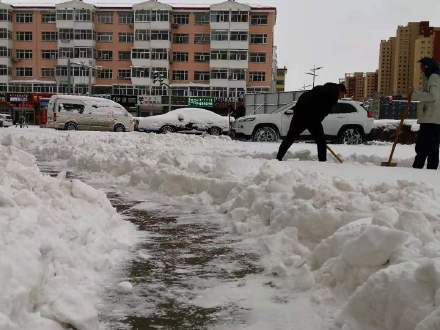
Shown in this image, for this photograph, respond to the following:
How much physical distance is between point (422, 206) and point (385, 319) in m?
2.09

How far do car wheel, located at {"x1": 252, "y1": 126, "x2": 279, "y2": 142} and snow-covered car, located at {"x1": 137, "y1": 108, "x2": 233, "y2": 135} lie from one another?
22.3ft

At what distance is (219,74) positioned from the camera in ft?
192

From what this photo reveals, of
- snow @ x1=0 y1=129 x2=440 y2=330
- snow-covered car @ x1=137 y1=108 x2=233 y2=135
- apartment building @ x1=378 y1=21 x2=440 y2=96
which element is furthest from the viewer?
apartment building @ x1=378 y1=21 x2=440 y2=96

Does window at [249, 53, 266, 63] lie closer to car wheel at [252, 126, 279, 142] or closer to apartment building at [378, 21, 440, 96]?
apartment building at [378, 21, 440, 96]

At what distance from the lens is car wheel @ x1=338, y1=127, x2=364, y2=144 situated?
16.3 m

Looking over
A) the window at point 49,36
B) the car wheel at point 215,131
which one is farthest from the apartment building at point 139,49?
the car wheel at point 215,131

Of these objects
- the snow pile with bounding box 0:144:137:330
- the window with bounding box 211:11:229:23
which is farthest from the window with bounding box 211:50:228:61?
the snow pile with bounding box 0:144:137:330

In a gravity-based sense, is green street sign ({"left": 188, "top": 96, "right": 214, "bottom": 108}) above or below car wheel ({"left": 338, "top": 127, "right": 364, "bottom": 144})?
above

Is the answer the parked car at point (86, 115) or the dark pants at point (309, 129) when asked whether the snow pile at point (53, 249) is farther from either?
the parked car at point (86, 115)

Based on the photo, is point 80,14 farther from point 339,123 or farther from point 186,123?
point 339,123

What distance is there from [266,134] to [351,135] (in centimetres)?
262

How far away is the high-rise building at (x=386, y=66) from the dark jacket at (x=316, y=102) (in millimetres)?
67392

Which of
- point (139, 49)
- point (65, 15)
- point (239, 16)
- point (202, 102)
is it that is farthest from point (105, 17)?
point (202, 102)

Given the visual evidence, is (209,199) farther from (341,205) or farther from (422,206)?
(422,206)
